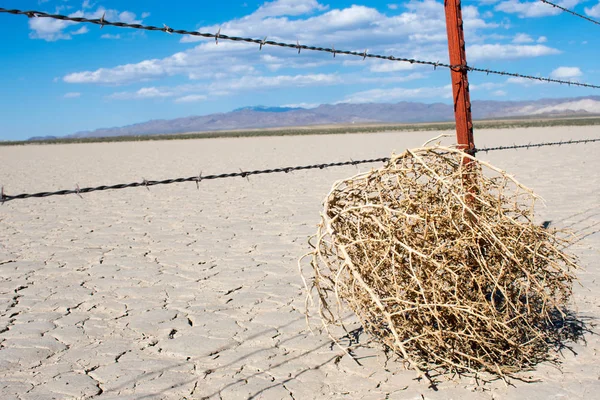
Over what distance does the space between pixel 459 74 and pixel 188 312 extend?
88.1 inches

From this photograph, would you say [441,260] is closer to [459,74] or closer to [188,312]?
[459,74]

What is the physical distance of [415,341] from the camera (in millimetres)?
2758

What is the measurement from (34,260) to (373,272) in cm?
402

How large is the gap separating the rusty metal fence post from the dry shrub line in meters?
0.66

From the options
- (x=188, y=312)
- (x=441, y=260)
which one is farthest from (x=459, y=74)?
(x=188, y=312)

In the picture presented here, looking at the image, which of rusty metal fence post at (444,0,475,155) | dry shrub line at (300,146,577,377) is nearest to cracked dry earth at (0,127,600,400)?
dry shrub line at (300,146,577,377)

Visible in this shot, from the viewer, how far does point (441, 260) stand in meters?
2.65

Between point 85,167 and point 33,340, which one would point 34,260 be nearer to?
point 33,340

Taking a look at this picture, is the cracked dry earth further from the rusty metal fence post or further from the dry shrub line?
the rusty metal fence post

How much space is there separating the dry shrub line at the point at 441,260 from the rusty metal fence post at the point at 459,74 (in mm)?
660

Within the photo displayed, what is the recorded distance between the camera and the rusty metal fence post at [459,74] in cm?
343

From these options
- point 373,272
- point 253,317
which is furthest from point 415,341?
point 253,317

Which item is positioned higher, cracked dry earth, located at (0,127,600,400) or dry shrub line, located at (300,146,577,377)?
dry shrub line, located at (300,146,577,377)

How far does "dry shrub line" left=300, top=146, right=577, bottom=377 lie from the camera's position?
2.56 m
